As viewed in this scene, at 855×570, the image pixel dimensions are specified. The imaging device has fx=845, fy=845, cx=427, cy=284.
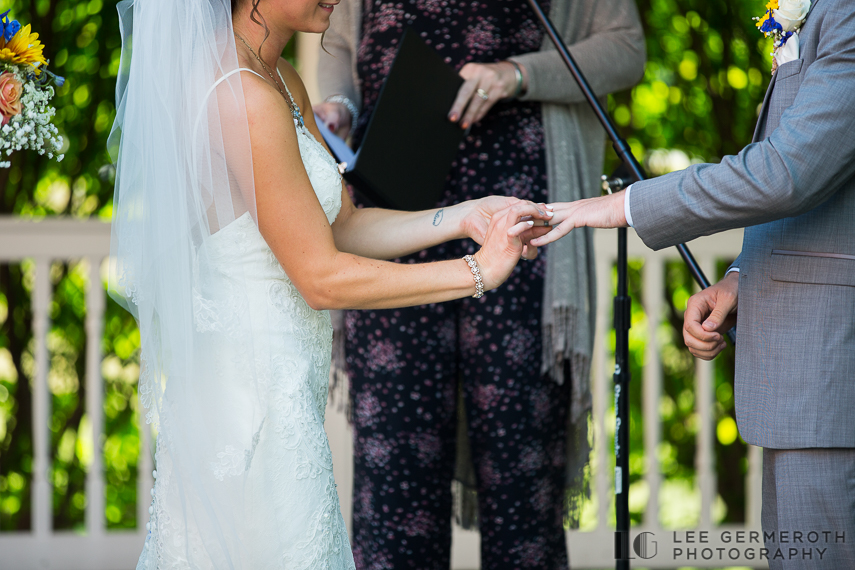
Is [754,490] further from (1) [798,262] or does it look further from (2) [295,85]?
(2) [295,85]

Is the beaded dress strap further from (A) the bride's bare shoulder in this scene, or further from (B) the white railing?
(B) the white railing

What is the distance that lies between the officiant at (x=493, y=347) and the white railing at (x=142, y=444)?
0.79m

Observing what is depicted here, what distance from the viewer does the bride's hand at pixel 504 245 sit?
1657mm

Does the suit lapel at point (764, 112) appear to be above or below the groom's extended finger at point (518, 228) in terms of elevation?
above

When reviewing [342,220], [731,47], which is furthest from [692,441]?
[342,220]

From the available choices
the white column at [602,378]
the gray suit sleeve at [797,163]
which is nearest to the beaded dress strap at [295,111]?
the gray suit sleeve at [797,163]

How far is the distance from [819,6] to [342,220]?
108 centimetres

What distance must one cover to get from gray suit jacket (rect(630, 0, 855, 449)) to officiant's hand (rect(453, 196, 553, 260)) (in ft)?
0.99

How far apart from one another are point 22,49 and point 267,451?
36.5 inches

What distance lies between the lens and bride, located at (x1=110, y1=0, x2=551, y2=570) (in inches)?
60.7

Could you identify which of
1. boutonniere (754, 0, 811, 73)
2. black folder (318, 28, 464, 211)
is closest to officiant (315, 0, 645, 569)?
black folder (318, 28, 464, 211)

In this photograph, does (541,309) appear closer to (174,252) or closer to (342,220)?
(342,220)

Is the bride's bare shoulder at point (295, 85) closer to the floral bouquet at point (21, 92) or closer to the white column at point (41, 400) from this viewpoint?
the floral bouquet at point (21, 92)

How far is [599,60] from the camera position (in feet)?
7.57
